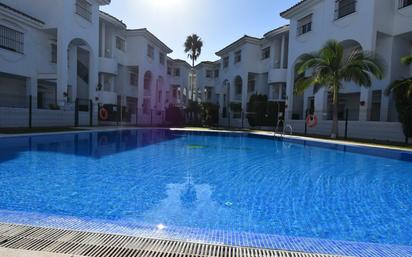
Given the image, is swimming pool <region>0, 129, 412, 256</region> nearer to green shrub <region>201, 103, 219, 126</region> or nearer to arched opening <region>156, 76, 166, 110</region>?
green shrub <region>201, 103, 219, 126</region>

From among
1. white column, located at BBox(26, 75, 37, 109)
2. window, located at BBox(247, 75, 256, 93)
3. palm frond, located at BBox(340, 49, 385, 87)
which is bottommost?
white column, located at BBox(26, 75, 37, 109)

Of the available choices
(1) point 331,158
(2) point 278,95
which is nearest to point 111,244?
(1) point 331,158

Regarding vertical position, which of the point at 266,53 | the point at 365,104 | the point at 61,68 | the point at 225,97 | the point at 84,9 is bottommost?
the point at 365,104

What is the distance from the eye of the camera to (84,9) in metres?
23.5

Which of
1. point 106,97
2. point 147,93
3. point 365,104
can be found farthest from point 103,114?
point 365,104

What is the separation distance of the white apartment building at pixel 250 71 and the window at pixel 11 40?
2178cm

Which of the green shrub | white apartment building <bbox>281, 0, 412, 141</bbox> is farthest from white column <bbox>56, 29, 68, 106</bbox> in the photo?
the green shrub

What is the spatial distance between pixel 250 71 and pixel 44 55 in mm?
21276

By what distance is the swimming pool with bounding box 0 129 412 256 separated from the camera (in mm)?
3836

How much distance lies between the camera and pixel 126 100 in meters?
33.2

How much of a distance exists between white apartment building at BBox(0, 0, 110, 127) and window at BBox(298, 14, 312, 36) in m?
17.0

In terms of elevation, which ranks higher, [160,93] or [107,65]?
[107,65]

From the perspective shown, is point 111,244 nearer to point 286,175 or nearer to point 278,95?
point 286,175

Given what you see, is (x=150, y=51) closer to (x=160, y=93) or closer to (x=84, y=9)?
(x=160, y=93)
